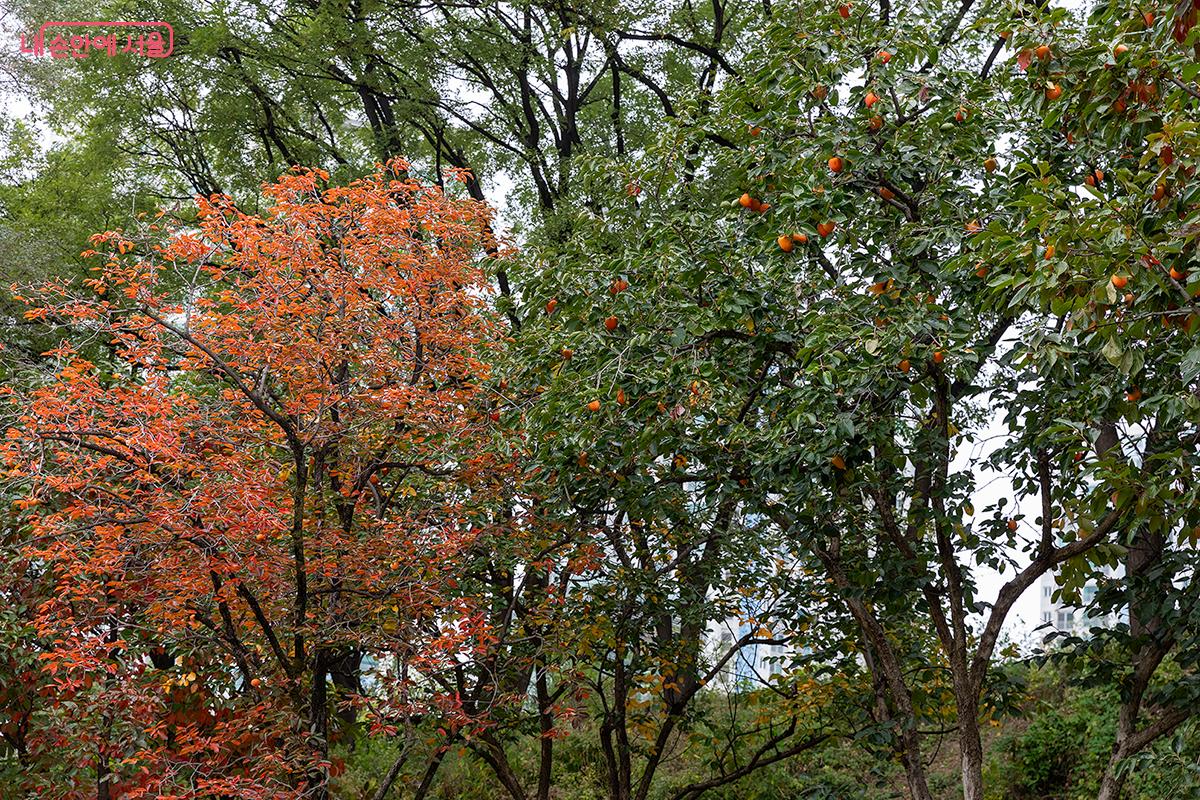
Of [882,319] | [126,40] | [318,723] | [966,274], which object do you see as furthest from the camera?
[126,40]

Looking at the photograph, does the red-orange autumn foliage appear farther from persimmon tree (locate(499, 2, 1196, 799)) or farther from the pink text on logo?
the pink text on logo

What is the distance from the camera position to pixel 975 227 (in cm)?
490

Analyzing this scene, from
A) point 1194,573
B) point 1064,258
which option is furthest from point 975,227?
point 1194,573

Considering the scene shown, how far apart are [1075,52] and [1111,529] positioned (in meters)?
2.40

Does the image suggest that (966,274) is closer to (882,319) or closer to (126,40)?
(882,319)

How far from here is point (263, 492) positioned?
19.4 feet

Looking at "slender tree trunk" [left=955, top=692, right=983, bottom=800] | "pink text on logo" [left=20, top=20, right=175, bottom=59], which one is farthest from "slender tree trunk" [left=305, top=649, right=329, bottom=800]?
"pink text on logo" [left=20, top=20, right=175, bottom=59]

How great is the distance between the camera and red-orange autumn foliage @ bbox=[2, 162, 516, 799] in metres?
5.71

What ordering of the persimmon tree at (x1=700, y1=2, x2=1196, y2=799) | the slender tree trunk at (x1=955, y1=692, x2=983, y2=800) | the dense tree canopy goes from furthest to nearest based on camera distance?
1. the slender tree trunk at (x1=955, y1=692, x2=983, y2=800)
2. the dense tree canopy
3. the persimmon tree at (x1=700, y1=2, x2=1196, y2=799)

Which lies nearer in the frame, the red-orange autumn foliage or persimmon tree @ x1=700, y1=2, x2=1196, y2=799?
persimmon tree @ x1=700, y1=2, x2=1196, y2=799

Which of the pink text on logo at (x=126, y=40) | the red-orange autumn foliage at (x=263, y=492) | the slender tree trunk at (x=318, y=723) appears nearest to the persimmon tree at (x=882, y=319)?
the red-orange autumn foliage at (x=263, y=492)

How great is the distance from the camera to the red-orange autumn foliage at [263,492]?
5711 mm

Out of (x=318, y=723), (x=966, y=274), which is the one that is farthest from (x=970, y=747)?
(x=318, y=723)

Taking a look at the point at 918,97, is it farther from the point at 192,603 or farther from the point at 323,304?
the point at 192,603
